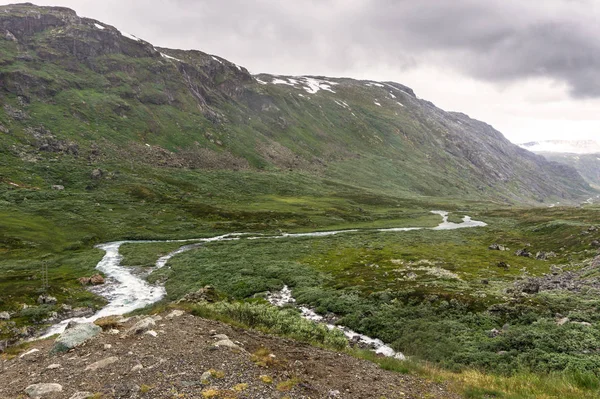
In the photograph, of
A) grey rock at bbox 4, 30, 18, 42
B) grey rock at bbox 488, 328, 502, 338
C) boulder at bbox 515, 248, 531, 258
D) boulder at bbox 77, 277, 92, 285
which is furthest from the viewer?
grey rock at bbox 4, 30, 18, 42

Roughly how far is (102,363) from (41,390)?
7.94ft

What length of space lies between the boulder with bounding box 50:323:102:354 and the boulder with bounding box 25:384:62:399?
12.2ft

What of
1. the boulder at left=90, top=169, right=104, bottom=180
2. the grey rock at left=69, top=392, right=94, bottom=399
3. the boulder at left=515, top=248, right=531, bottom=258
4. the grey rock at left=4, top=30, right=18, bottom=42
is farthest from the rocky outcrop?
the grey rock at left=4, top=30, right=18, bottom=42

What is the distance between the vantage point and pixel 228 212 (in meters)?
116

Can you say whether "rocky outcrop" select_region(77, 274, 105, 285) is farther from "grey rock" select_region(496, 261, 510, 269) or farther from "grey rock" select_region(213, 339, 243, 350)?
"grey rock" select_region(496, 261, 510, 269)

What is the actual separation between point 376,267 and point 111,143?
147913 mm

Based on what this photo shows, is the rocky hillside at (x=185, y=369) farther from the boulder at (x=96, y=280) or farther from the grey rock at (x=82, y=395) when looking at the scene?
the boulder at (x=96, y=280)

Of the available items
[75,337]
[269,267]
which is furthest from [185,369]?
[269,267]

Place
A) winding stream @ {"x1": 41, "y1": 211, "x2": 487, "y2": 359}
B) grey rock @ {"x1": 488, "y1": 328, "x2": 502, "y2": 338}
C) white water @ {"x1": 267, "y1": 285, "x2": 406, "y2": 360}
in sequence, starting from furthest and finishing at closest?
winding stream @ {"x1": 41, "y1": 211, "x2": 487, "y2": 359}
white water @ {"x1": 267, "y1": 285, "x2": 406, "y2": 360}
grey rock @ {"x1": 488, "y1": 328, "x2": 502, "y2": 338}

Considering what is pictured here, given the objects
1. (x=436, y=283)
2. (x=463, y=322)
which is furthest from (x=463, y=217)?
(x=463, y=322)

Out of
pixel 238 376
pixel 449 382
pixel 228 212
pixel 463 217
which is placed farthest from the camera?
pixel 463 217

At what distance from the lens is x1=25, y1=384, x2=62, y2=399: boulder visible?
13.2 m

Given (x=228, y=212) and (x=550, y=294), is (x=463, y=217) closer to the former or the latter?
(x=228, y=212)

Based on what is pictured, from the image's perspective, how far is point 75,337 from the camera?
17.9 meters
